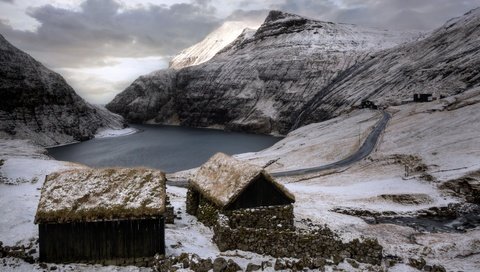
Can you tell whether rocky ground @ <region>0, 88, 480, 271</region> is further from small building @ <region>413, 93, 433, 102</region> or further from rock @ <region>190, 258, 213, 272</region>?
small building @ <region>413, 93, 433, 102</region>

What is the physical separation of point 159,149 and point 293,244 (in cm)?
9743

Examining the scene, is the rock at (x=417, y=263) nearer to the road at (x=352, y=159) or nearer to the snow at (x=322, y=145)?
the road at (x=352, y=159)

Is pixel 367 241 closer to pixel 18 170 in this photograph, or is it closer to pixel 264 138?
pixel 18 170

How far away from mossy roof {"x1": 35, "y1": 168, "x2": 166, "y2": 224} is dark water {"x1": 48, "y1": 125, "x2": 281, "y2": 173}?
6107 centimetres

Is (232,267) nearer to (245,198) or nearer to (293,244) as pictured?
(293,244)

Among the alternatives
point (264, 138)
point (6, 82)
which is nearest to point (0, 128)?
point (6, 82)

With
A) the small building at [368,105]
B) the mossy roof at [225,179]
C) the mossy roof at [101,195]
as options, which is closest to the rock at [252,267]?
the mossy roof at [225,179]

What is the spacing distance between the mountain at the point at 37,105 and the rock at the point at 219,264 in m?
121

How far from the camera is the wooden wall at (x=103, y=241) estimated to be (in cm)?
2156

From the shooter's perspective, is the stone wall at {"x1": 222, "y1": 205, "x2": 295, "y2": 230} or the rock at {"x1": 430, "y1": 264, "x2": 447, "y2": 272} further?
the stone wall at {"x1": 222, "y1": 205, "x2": 295, "y2": 230}

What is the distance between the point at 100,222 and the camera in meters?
22.0

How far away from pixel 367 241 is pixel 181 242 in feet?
40.0

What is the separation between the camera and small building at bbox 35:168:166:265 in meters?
21.5

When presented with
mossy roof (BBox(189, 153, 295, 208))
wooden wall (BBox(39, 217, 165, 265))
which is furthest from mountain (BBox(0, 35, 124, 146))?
wooden wall (BBox(39, 217, 165, 265))
